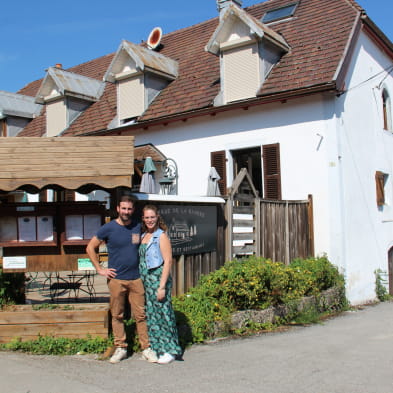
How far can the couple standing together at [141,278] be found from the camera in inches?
224

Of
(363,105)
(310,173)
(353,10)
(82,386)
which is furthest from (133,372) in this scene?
→ (353,10)

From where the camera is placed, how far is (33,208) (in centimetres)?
657

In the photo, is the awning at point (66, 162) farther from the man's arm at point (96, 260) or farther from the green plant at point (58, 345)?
the green plant at point (58, 345)

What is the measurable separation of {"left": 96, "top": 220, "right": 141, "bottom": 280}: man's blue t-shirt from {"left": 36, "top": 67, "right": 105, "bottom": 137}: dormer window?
41.4ft

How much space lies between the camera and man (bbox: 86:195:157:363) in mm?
5707

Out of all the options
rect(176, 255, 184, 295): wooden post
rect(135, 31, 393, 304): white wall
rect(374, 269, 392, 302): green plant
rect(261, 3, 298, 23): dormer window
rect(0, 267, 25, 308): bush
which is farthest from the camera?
rect(261, 3, 298, 23): dormer window

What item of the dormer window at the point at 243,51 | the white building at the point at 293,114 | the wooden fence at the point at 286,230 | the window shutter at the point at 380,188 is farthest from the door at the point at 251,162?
the window shutter at the point at 380,188

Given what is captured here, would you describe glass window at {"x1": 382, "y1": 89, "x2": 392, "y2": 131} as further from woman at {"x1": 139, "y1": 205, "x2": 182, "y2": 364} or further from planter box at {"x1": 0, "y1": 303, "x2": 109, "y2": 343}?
planter box at {"x1": 0, "y1": 303, "x2": 109, "y2": 343}

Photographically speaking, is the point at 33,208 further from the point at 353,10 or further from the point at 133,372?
the point at 353,10

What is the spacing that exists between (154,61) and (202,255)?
29.1 ft

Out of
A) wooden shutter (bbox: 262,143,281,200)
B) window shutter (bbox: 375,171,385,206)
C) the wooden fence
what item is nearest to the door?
wooden shutter (bbox: 262,143,281,200)

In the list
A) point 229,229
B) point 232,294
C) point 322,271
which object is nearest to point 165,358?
point 232,294

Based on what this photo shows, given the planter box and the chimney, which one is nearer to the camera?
the planter box

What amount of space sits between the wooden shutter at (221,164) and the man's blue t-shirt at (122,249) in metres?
7.46
